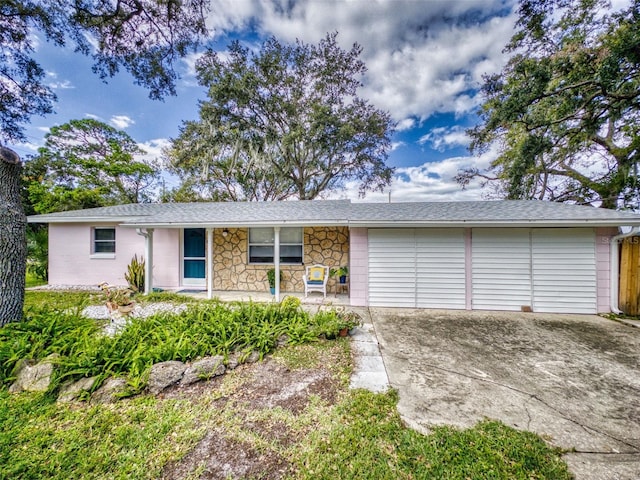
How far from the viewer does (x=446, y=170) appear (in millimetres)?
15602

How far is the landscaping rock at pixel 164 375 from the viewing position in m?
2.76

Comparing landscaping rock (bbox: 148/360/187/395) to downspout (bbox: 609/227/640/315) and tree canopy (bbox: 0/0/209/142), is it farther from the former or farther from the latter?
downspout (bbox: 609/227/640/315)

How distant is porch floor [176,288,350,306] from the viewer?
674 cm

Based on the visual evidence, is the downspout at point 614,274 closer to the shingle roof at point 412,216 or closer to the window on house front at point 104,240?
the shingle roof at point 412,216

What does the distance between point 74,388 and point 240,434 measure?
2.09 m

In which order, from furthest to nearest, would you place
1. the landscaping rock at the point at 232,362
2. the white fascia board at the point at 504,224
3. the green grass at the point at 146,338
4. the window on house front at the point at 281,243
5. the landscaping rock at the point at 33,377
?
the window on house front at the point at 281,243
the white fascia board at the point at 504,224
the landscaping rock at the point at 232,362
the green grass at the point at 146,338
the landscaping rock at the point at 33,377

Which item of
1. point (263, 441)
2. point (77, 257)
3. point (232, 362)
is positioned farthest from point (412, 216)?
point (77, 257)

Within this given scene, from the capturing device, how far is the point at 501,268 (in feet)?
20.1

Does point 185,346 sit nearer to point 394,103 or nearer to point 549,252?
point 549,252

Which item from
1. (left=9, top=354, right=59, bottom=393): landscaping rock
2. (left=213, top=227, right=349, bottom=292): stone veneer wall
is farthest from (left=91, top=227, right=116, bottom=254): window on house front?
(left=9, top=354, right=59, bottom=393): landscaping rock

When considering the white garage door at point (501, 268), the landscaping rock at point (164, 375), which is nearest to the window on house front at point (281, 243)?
the white garage door at point (501, 268)

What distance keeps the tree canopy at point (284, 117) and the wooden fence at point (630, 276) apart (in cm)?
1120

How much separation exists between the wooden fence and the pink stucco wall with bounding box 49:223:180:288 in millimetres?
12082

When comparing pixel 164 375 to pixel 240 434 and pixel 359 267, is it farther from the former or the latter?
pixel 359 267
